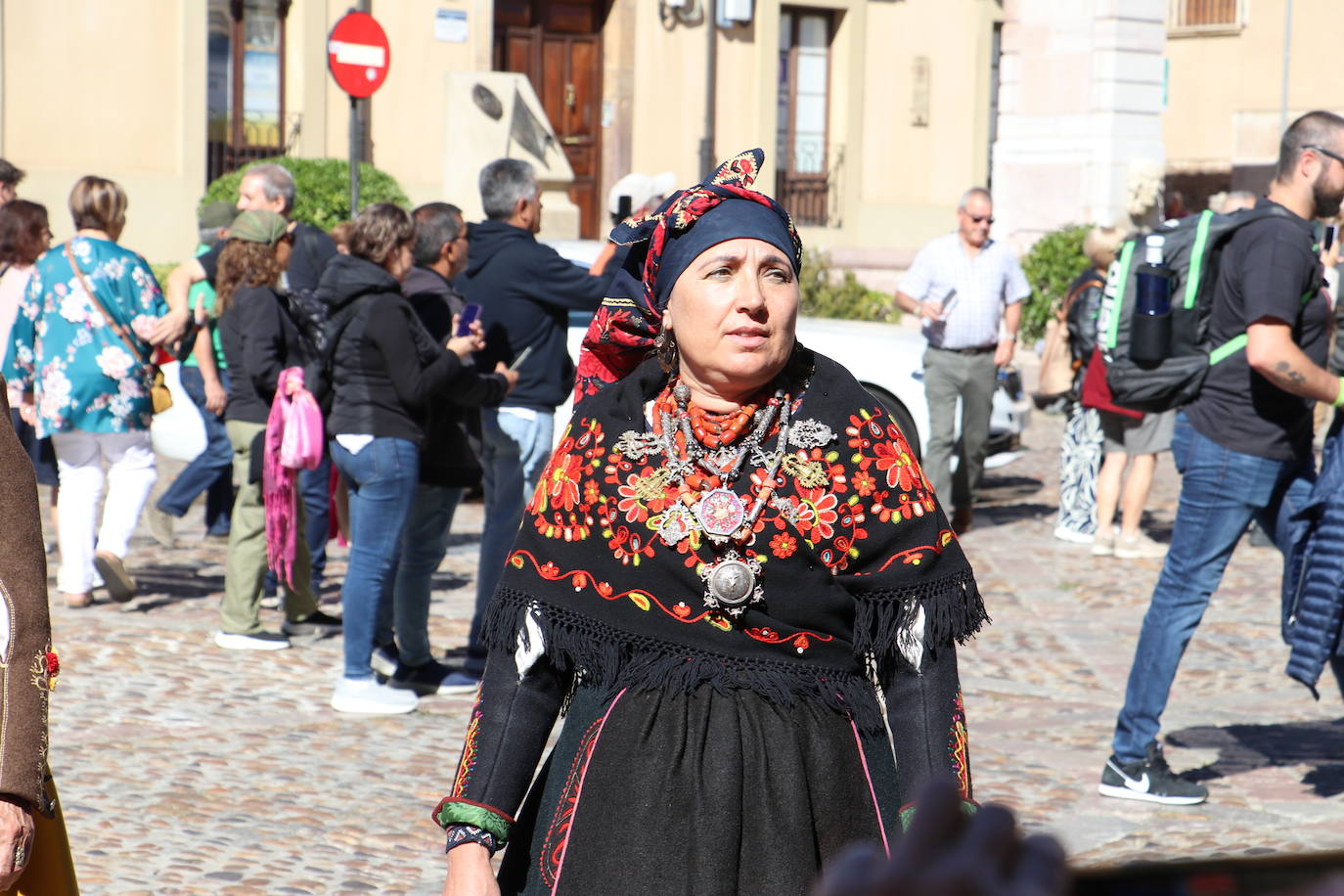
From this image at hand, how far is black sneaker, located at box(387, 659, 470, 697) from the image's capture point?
753cm

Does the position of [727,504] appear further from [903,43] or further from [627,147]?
[903,43]

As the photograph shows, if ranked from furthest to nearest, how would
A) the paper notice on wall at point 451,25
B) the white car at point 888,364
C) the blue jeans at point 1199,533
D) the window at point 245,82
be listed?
the paper notice on wall at point 451,25 → the window at point 245,82 → the white car at point 888,364 → the blue jeans at point 1199,533

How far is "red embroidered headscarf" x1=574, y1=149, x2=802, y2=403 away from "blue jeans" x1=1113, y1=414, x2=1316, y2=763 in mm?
3092

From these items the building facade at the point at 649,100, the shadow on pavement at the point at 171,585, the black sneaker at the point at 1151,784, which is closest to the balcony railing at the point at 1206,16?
the building facade at the point at 649,100

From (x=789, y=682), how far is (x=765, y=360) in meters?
0.51

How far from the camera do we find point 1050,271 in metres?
20.4

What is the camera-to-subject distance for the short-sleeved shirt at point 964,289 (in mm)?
11023

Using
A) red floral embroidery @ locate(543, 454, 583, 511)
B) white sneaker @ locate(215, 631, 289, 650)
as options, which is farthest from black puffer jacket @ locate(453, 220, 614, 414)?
red floral embroidery @ locate(543, 454, 583, 511)

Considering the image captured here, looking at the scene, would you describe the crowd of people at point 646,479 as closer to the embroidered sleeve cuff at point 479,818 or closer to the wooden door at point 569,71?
the embroidered sleeve cuff at point 479,818

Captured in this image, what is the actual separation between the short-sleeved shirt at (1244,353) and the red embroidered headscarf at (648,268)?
118 inches

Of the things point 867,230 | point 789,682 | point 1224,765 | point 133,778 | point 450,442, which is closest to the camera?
point 789,682

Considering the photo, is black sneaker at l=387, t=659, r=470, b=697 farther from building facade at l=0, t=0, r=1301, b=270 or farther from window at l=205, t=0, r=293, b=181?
window at l=205, t=0, r=293, b=181

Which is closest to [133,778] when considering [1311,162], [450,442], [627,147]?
[450,442]

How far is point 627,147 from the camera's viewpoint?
25.3 metres
